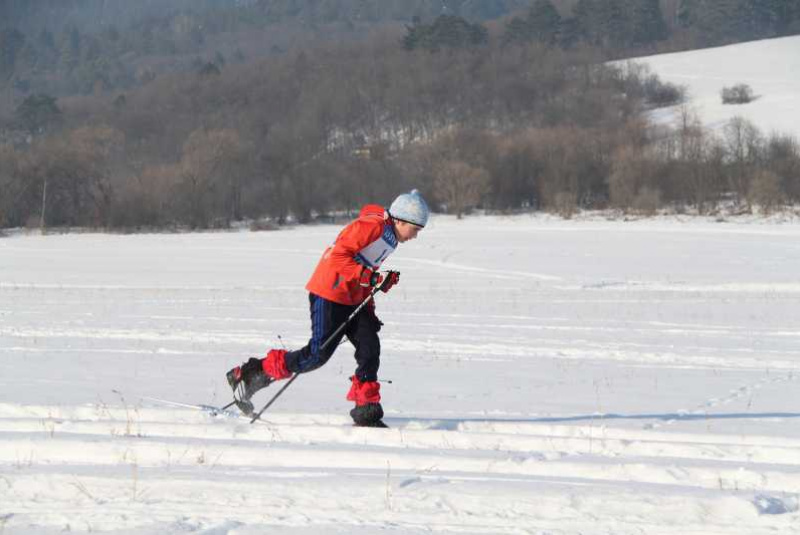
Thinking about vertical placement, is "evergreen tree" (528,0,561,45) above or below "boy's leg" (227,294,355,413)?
above

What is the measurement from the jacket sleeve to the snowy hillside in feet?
291

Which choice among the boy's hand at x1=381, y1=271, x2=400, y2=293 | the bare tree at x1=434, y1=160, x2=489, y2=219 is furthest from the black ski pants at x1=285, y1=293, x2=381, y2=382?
the bare tree at x1=434, y1=160, x2=489, y2=219

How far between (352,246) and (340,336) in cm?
68

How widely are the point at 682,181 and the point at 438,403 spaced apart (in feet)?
217

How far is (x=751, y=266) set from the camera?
3419 centimetres

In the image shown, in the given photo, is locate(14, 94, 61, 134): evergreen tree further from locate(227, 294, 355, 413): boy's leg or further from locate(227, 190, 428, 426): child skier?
locate(227, 190, 428, 426): child skier

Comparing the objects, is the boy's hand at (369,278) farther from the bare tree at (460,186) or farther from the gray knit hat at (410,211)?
the bare tree at (460,186)

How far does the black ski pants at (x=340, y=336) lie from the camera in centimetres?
682

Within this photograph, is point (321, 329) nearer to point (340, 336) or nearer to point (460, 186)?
point (340, 336)

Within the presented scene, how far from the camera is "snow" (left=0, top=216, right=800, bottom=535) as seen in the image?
4559 millimetres

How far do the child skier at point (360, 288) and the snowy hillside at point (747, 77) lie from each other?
290ft

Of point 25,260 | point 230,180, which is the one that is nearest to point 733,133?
point 230,180

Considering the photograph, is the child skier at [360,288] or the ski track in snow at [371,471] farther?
the child skier at [360,288]

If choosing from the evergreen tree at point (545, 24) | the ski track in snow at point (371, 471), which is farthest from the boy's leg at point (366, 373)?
the evergreen tree at point (545, 24)
